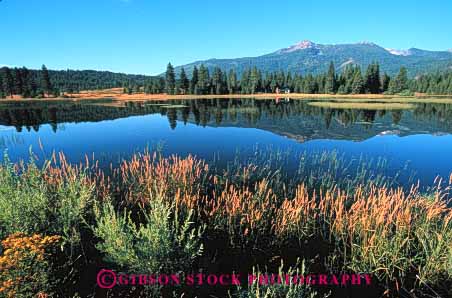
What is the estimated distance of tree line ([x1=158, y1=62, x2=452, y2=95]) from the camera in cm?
10650

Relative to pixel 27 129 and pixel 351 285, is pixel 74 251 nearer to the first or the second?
pixel 351 285

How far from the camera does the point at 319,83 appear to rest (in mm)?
122125

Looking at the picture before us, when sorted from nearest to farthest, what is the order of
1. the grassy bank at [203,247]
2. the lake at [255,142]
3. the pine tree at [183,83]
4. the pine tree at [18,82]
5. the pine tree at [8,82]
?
the grassy bank at [203,247], the lake at [255,142], the pine tree at [8,82], the pine tree at [18,82], the pine tree at [183,83]

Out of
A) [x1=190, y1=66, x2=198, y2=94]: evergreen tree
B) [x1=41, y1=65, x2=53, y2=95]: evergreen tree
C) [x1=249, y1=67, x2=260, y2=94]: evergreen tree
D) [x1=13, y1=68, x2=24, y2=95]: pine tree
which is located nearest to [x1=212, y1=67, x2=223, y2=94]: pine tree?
[x1=190, y1=66, x2=198, y2=94]: evergreen tree

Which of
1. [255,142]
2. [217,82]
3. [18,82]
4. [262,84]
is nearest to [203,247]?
[255,142]

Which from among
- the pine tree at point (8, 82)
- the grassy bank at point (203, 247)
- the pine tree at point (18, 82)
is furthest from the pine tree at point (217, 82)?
the grassy bank at point (203, 247)

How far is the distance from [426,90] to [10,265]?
143m

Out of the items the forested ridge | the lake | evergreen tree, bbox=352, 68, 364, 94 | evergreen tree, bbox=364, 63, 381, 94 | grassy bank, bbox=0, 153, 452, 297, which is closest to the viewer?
grassy bank, bbox=0, 153, 452, 297

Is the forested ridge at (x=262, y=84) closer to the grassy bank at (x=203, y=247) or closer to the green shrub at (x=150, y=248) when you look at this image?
the grassy bank at (x=203, y=247)

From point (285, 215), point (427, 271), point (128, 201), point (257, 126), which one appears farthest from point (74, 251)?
point (257, 126)

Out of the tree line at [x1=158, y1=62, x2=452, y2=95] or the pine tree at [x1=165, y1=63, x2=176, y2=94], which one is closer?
the tree line at [x1=158, y1=62, x2=452, y2=95]

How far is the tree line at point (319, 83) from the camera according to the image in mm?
106500

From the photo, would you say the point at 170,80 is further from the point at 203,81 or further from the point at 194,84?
the point at 203,81

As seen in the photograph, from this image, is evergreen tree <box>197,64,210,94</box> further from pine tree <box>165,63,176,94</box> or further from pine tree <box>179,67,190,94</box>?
pine tree <box>165,63,176,94</box>
